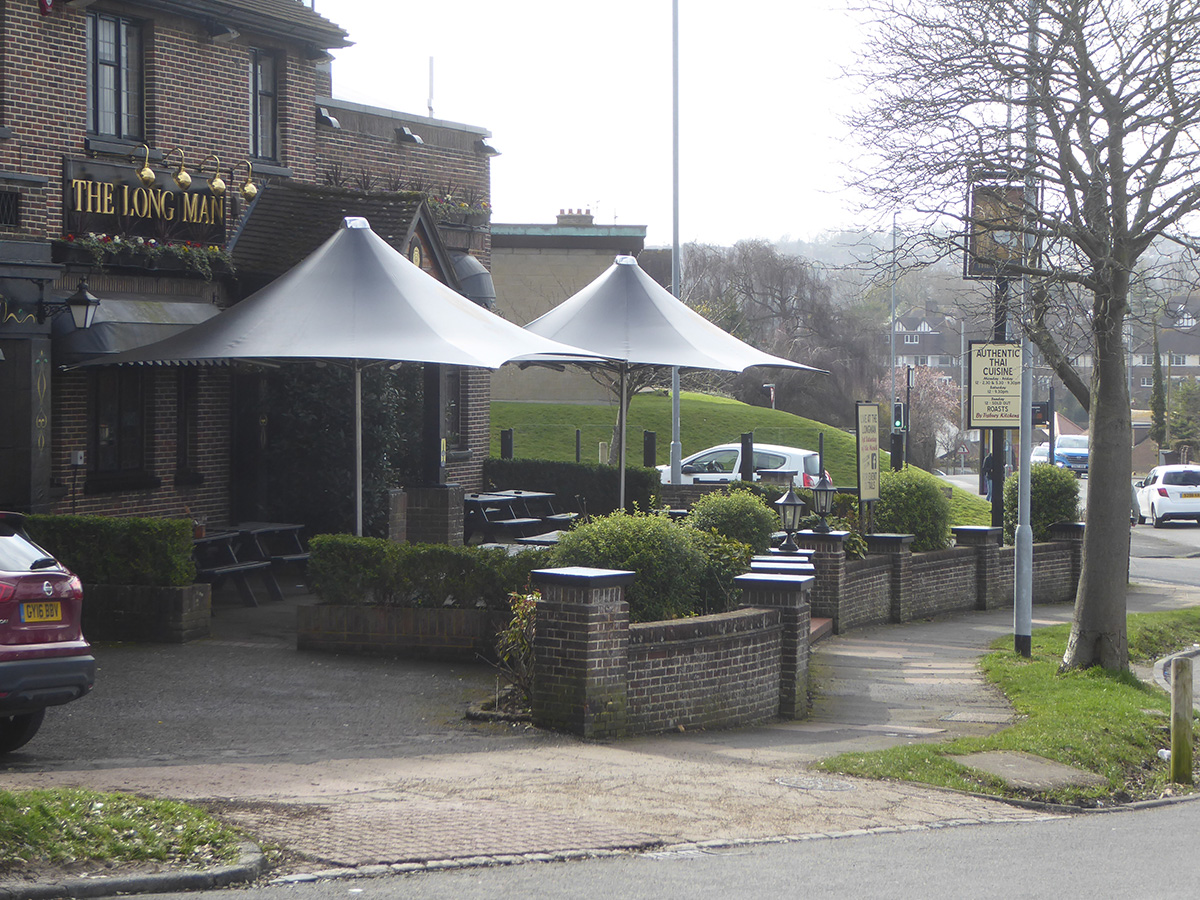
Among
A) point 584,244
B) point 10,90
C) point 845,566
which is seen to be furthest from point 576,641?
point 584,244

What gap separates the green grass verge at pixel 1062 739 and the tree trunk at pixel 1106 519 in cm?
34

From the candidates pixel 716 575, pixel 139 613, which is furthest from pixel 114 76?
pixel 716 575

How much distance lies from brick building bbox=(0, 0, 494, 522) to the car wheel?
7080 millimetres

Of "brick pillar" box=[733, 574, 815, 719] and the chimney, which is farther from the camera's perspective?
the chimney

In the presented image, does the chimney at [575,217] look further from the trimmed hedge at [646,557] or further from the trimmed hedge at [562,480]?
the trimmed hedge at [646,557]

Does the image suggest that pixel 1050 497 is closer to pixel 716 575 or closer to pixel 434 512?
pixel 434 512

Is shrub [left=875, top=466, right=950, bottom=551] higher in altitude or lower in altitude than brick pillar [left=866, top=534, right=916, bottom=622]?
higher

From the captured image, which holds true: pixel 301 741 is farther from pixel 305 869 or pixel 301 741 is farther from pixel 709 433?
pixel 709 433

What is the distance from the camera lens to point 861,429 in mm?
18672

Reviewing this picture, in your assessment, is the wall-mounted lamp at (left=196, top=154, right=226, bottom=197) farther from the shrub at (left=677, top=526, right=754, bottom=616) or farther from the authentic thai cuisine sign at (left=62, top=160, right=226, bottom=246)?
the shrub at (left=677, top=526, right=754, bottom=616)

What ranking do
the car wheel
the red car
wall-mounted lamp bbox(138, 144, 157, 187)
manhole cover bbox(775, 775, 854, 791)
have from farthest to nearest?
1. wall-mounted lamp bbox(138, 144, 157, 187)
2. manhole cover bbox(775, 775, 854, 791)
3. the car wheel
4. the red car

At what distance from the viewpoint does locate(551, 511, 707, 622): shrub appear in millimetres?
10906

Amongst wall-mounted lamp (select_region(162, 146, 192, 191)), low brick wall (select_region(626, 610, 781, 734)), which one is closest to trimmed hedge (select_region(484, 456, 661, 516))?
wall-mounted lamp (select_region(162, 146, 192, 191))

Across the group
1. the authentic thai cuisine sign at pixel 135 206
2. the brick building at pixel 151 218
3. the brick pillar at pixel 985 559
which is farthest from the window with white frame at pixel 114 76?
the brick pillar at pixel 985 559
